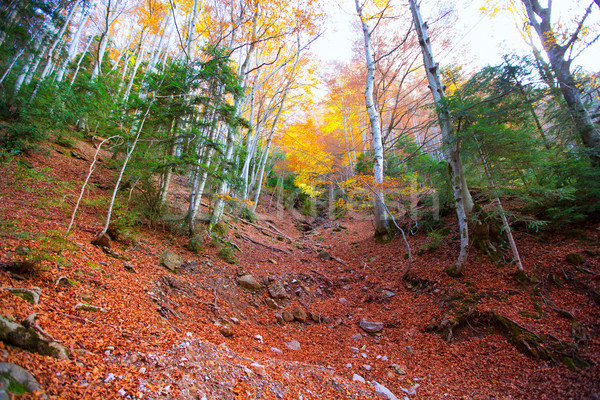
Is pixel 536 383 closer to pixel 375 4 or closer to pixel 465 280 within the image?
pixel 465 280

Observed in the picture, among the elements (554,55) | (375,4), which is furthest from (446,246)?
(375,4)

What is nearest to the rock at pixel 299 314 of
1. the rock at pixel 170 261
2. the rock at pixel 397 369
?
the rock at pixel 397 369

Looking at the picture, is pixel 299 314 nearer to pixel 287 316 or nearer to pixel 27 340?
pixel 287 316

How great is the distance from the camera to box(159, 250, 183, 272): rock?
446 centimetres

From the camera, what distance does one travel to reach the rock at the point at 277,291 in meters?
5.18

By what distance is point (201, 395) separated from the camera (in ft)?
6.06

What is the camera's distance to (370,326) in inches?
177

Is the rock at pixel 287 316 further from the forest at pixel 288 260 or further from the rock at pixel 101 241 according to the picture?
the rock at pixel 101 241

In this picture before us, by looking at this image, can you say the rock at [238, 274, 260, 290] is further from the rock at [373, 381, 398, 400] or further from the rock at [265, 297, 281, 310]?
the rock at [373, 381, 398, 400]

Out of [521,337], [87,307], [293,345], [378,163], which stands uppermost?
[378,163]

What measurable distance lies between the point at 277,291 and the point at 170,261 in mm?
2328

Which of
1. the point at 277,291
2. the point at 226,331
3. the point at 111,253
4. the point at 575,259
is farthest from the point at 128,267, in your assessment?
the point at 575,259

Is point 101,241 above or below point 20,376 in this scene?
above

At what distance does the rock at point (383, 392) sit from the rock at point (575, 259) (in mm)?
3884
